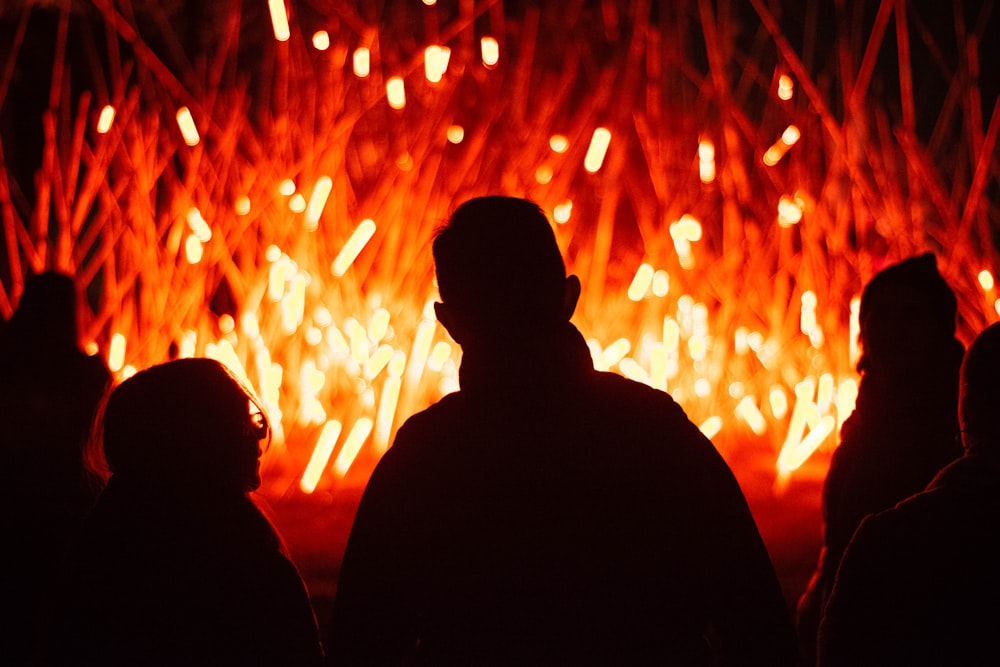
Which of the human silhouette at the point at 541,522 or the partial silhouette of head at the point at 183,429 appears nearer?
the human silhouette at the point at 541,522

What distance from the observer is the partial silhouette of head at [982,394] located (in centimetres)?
158

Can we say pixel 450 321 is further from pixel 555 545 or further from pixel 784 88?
pixel 784 88

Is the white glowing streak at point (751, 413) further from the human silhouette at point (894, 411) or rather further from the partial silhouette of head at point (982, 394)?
the partial silhouette of head at point (982, 394)

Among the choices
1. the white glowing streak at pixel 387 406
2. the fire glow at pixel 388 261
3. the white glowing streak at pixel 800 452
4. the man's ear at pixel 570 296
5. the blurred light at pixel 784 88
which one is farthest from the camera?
the white glowing streak at pixel 800 452

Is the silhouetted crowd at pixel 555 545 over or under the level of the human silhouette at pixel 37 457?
under

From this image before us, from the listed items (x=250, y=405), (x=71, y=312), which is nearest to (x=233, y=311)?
(x=71, y=312)

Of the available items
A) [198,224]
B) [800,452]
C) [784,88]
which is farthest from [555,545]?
[800,452]

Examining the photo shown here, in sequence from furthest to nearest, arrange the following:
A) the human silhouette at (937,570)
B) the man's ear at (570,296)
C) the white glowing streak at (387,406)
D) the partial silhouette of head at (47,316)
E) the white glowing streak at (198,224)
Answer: the white glowing streak at (387,406), the white glowing streak at (198,224), the partial silhouette of head at (47,316), the man's ear at (570,296), the human silhouette at (937,570)

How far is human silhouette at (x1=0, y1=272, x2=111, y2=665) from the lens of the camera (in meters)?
2.68

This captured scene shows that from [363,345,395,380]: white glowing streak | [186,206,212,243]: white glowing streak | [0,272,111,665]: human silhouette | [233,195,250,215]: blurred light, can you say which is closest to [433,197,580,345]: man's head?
[0,272,111,665]: human silhouette

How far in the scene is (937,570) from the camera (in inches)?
60.0

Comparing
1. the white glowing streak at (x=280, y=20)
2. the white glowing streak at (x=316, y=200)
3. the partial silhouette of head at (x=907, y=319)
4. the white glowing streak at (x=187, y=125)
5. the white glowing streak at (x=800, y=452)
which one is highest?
the white glowing streak at (x=280, y=20)

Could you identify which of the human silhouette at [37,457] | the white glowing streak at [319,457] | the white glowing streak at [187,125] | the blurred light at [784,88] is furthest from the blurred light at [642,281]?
the human silhouette at [37,457]

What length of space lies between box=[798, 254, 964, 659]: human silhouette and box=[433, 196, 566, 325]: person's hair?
3.91ft
